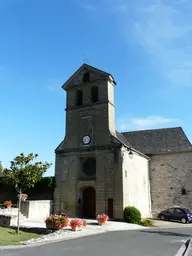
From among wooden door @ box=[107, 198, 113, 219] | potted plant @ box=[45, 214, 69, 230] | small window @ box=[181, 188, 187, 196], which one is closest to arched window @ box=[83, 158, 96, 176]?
wooden door @ box=[107, 198, 113, 219]

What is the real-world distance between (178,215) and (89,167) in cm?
832

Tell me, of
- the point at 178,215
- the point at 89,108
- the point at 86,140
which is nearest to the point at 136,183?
the point at 178,215

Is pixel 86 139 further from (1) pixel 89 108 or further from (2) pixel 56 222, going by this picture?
(2) pixel 56 222

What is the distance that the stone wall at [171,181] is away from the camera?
23.5m

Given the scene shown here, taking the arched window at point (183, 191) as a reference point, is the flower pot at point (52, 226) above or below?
below

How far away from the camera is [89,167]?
69.4ft

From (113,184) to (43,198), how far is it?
730cm

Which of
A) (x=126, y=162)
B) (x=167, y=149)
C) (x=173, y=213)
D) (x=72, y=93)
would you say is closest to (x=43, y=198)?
(x=126, y=162)

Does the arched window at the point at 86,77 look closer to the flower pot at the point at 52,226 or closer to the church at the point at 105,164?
the church at the point at 105,164

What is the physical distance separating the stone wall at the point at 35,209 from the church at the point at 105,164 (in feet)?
3.52

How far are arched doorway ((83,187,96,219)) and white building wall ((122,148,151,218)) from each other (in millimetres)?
3120

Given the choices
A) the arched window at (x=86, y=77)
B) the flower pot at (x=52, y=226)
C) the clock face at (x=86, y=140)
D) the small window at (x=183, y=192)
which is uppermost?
the arched window at (x=86, y=77)

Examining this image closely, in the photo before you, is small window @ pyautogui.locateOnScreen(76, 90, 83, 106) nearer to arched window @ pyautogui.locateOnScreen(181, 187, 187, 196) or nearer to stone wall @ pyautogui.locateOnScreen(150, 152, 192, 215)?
stone wall @ pyautogui.locateOnScreen(150, 152, 192, 215)

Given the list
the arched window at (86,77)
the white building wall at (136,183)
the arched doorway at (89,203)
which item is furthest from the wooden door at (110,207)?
the arched window at (86,77)
